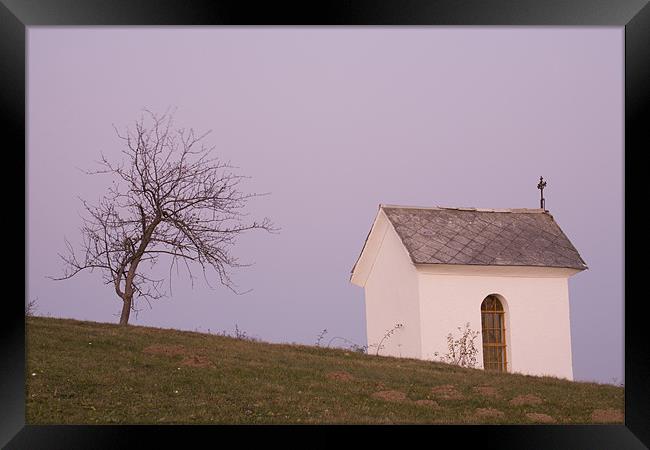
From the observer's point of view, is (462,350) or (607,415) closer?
(607,415)

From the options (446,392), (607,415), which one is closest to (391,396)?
(446,392)

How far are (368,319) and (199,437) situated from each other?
505 inches

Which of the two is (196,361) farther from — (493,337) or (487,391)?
(493,337)

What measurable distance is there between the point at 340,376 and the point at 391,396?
1500mm

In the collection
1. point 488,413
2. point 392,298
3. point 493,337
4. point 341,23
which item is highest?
point 341,23

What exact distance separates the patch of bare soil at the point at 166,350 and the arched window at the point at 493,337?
308 inches

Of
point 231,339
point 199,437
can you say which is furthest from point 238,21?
point 231,339

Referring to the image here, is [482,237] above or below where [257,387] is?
above

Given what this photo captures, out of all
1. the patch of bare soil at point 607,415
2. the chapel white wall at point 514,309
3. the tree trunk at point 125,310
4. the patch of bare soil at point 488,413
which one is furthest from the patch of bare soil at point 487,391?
the tree trunk at point 125,310

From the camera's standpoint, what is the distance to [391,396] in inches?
636

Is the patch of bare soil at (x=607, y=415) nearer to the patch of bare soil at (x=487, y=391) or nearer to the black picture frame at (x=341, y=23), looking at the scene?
the patch of bare soil at (x=487, y=391)

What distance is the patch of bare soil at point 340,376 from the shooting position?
17233 mm

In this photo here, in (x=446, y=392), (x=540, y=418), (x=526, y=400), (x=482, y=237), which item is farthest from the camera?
(x=482, y=237)

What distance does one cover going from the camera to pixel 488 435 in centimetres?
1266
